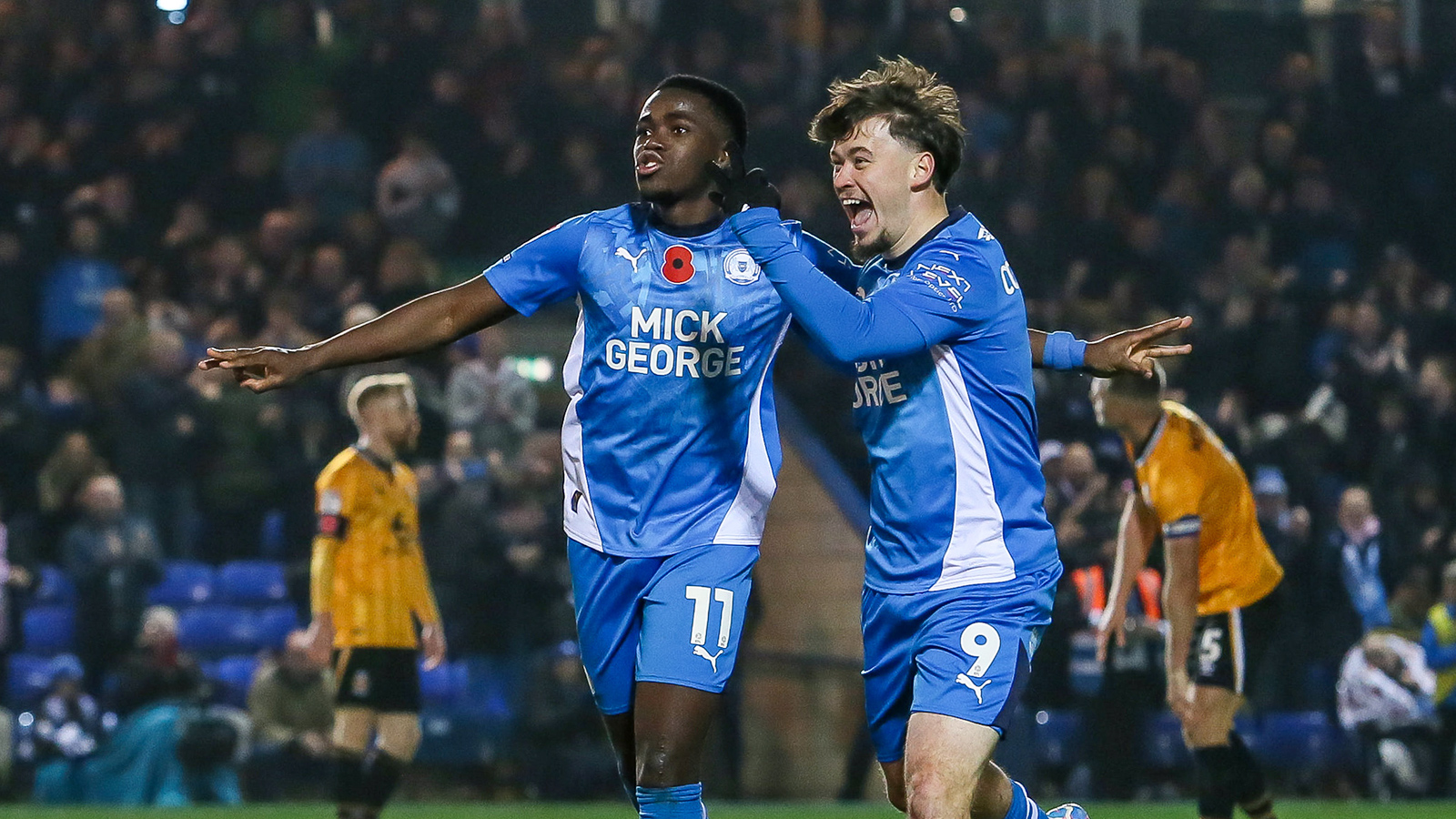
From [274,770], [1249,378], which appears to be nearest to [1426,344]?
[1249,378]

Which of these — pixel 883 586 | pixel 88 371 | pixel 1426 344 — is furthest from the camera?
pixel 1426 344

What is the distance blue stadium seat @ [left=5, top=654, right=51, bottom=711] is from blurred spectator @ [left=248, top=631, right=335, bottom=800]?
3.95 ft

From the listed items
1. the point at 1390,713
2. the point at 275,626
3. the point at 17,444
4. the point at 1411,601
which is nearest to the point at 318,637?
the point at 275,626

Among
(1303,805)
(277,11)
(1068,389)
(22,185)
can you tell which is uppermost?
(277,11)

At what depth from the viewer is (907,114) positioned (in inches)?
168

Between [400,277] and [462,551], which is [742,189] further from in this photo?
[400,277]

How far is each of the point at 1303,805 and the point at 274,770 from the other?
5.91 m

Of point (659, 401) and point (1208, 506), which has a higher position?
point (659, 401)

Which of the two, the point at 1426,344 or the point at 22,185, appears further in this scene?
the point at 1426,344

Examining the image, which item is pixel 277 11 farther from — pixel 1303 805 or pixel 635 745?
pixel 635 745

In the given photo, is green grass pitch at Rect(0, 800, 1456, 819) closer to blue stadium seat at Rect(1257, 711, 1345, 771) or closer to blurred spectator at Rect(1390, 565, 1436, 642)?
blue stadium seat at Rect(1257, 711, 1345, 771)

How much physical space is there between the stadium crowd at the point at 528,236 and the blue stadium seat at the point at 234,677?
0.49 m

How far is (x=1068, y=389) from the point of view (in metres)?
12.0

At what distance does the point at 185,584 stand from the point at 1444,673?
7.76 meters
